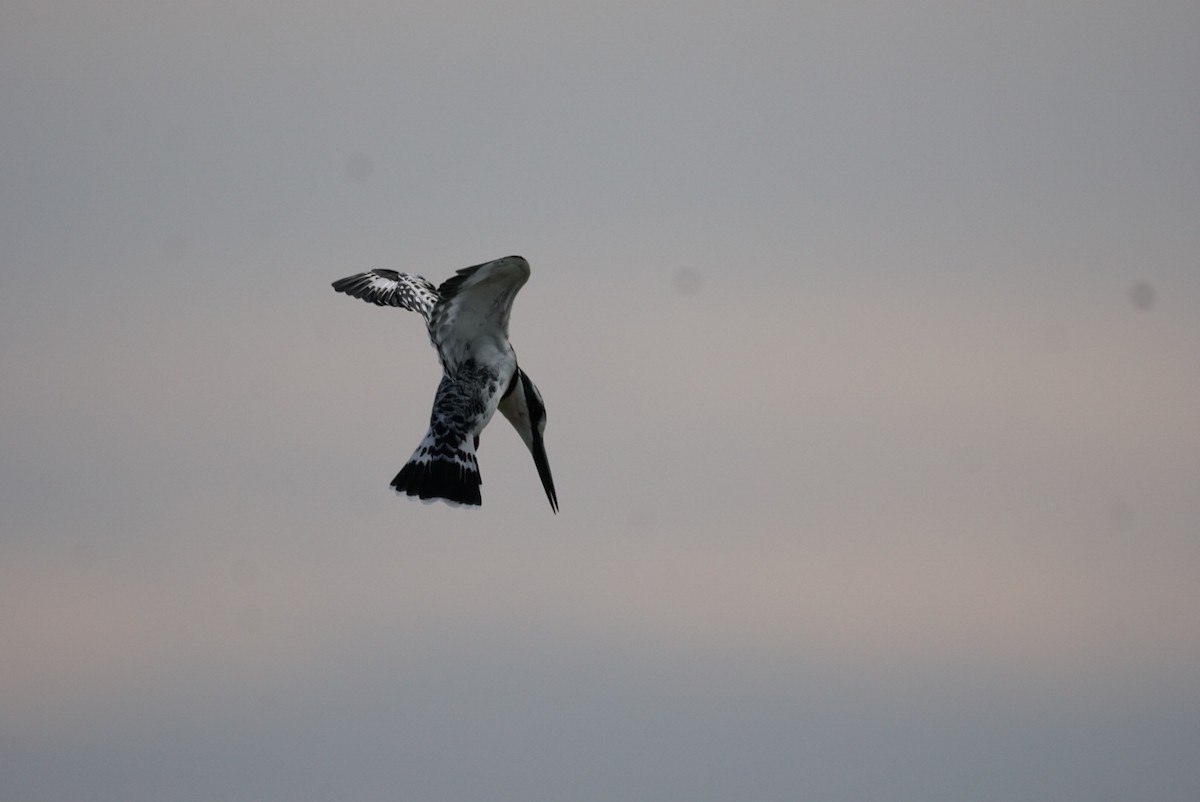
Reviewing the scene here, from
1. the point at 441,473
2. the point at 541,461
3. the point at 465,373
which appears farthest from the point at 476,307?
the point at 541,461

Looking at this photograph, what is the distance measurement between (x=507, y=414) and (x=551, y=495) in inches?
52.1

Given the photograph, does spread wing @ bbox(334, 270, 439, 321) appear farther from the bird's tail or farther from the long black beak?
the bird's tail

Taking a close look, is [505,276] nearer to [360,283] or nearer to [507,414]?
[507,414]

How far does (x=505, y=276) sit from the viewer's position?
1875 centimetres

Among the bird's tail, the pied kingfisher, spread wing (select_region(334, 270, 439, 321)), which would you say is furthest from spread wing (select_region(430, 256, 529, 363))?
spread wing (select_region(334, 270, 439, 321))

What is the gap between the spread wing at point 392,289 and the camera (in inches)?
919

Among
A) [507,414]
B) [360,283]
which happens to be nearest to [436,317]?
[507,414]

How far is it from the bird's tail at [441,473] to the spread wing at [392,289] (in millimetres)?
4337

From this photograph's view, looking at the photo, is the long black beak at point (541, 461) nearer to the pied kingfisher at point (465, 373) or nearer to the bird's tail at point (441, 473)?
the pied kingfisher at point (465, 373)

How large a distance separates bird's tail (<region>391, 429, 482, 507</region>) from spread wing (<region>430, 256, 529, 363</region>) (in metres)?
1.16

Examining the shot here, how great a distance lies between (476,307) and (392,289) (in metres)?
5.06

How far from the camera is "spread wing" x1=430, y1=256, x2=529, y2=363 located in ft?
61.1

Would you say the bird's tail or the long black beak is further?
the long black beak

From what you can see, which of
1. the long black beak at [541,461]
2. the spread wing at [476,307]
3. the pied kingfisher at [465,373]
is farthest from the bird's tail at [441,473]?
the long black beak at [541,461]
